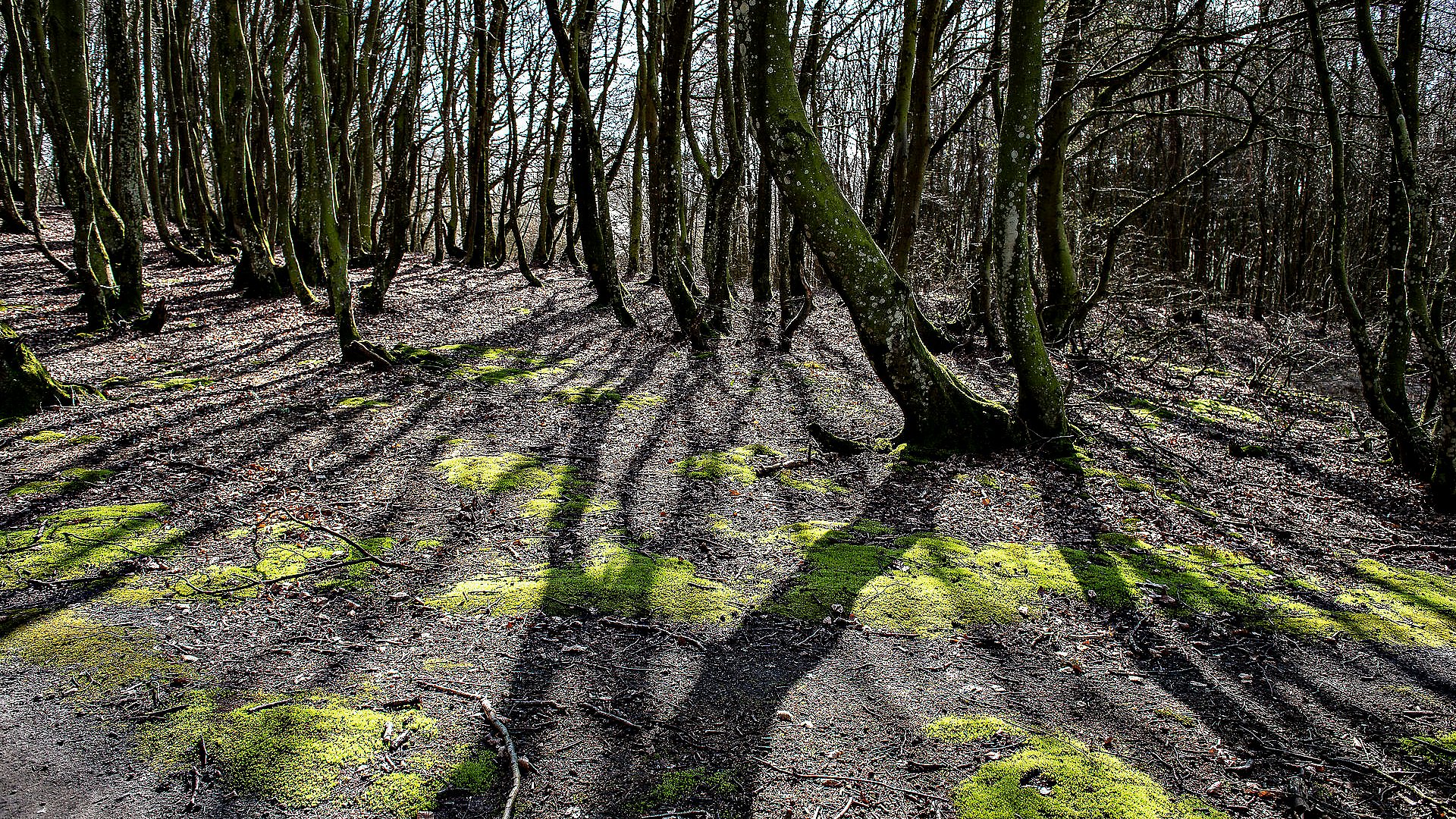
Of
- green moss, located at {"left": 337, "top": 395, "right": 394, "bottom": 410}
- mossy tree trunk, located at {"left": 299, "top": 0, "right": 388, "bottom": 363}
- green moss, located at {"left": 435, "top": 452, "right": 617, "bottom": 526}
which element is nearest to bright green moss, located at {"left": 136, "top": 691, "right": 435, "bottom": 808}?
green moss, located at {"left": 435, "top": 452, "right": 617, "bottom": 526}

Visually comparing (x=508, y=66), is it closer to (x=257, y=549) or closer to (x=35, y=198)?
(x=35, y=198)

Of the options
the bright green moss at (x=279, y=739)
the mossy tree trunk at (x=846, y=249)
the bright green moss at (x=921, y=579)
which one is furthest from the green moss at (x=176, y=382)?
the bright green moss at (x=921, y=579)

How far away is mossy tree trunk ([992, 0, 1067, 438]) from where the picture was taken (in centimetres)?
719

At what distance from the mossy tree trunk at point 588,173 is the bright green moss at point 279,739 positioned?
955cm

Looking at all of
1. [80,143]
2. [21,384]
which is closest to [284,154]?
[80,143]

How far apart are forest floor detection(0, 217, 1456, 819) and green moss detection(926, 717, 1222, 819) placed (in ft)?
0.06

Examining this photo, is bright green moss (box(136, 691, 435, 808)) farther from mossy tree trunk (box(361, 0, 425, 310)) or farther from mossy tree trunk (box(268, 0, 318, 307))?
mossy tree trunk (box(361, 0, 425, 310))

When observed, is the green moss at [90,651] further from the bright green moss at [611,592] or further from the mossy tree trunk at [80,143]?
the mossy tree trunk at [80,143]

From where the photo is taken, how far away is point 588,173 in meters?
11.9

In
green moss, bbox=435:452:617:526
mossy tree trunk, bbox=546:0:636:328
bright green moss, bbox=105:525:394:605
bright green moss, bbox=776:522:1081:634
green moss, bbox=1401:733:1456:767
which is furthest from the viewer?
mossy tree trunk, bbox=546:0:636:328

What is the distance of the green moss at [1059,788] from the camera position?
9.62 feet

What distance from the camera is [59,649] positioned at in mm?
3566

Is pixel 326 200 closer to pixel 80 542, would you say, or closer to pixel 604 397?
pixel 604 397

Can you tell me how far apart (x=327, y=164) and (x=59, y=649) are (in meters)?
7.87
